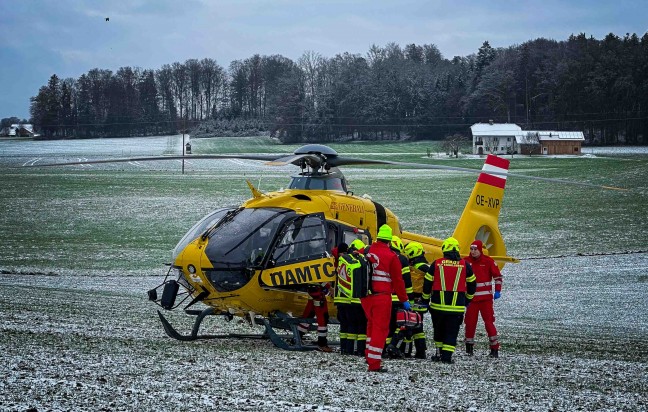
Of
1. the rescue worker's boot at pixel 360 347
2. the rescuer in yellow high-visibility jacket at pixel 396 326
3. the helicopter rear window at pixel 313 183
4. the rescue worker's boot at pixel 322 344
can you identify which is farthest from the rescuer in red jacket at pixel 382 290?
the helicopter rear window at pixel 313 183

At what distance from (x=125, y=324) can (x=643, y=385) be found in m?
7.89

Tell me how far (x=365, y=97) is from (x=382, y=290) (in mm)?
79289

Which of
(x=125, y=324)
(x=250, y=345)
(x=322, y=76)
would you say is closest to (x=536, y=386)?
(x=250, y=345)

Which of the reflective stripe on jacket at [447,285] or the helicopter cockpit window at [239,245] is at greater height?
the helicopter cockpit window at [239,245]

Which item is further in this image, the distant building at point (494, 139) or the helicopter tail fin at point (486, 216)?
the distant building at point (494, 139)

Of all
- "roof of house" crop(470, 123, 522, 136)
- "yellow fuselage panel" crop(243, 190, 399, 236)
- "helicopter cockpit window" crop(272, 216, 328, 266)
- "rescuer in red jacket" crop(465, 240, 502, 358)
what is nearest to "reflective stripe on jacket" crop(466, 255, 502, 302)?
"rescuer in red jacket" crop(465, 240, 502, 358)

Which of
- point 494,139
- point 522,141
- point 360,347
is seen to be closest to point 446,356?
point 360,347

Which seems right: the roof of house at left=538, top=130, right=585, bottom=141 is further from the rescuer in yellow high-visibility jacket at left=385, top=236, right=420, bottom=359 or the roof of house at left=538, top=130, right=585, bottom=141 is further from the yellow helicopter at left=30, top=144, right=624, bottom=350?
the rescuer in yellow high-visibility jacket at left=385, top=236, right=420, bottom=359

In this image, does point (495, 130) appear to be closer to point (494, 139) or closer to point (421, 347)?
point (494, 139)

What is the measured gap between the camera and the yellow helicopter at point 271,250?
11625 mm

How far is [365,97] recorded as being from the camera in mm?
88750

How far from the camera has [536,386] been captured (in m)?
9.19

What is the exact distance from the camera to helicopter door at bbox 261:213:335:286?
11797mm

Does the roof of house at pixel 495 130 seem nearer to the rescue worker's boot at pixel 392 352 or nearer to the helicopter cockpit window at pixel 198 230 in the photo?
the helicopter cockpit window at pixel 198 230
